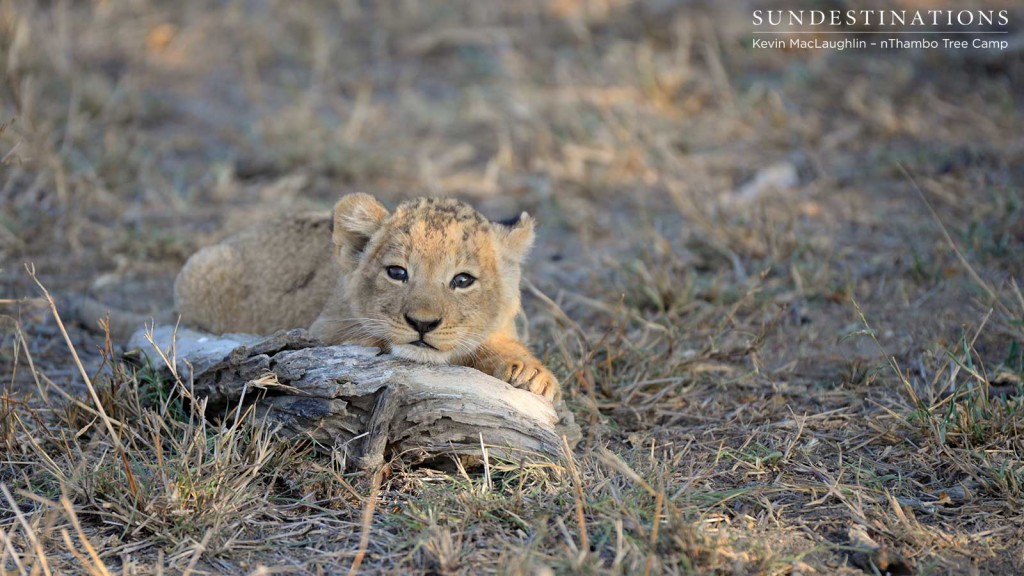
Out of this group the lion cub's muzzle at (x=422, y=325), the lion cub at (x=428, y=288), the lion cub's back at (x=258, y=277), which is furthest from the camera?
the lion cub's back at (x=258, y=277)

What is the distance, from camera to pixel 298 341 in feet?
15.4

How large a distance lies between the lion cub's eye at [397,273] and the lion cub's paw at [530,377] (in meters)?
0.64

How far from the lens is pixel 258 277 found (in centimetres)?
618

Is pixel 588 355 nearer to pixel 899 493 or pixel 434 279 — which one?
pixel 434 279

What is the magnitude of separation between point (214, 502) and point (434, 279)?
4.72ft

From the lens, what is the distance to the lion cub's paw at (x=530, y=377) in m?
4.80

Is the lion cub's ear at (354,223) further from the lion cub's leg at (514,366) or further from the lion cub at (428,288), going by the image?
the lion cub's leg at (514,366)

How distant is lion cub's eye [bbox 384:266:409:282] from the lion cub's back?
3.44 ft

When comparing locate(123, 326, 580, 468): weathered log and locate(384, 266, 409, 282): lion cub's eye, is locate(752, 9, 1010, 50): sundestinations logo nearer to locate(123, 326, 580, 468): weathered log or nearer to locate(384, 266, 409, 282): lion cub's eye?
locate(384, 266, 409, 282): lion cub's eye

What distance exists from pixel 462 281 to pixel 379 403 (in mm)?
806

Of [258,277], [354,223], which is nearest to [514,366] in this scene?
[354,223]

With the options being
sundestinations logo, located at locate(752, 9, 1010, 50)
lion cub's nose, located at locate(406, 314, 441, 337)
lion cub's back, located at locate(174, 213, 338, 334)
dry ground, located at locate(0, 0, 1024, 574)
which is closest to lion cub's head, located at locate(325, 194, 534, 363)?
lion cub's nose, located at locate(406, 314, 441, 337)

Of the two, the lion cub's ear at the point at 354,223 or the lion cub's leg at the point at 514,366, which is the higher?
the lion cub's ear at the point at 354,223

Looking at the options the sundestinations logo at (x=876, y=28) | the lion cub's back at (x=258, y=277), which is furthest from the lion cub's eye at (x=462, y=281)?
the sundestinations logo at (x=876, y=28)
